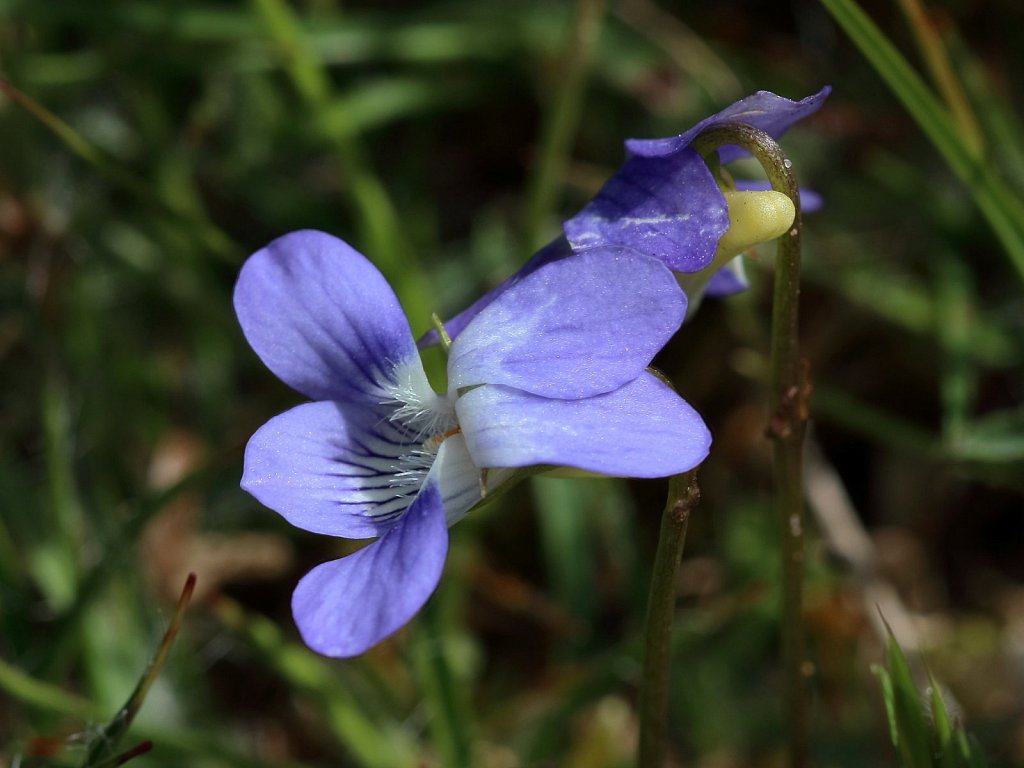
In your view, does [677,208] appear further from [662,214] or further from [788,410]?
[788,410]

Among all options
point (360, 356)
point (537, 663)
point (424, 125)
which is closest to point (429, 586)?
→ point (360, 356)

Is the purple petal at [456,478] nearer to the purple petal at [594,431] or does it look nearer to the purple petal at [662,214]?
the purple petal at [594,431]

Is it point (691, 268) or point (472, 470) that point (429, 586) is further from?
point (691, 268)

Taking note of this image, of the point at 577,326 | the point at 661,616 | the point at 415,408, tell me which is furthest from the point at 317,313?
the point at 661,616

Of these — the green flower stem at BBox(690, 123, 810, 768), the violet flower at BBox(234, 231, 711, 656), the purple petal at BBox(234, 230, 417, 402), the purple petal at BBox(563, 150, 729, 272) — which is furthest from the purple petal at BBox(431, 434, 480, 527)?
the green flower stem at BBox(690, 123, 810, 768)

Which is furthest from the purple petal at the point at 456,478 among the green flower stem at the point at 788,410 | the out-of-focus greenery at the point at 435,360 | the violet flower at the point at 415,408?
the out-of-focus greenery at the point at 435,360

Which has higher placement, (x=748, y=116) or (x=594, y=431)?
(x=748, y=116)

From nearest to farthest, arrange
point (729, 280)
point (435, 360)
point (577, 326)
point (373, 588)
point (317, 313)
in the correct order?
1. point (373, 588)
2. point (577, 326)
3. point (317, 313)
4. point (729, 280)
5. point (435, 360)

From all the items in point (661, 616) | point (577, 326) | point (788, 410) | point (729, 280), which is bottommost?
point (661, 616)
